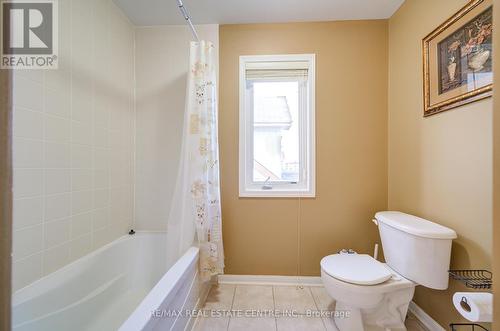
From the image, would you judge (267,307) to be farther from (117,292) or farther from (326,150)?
(326,150)

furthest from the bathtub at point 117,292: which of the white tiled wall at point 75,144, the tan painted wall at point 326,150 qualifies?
the tan painted wall at point 326,150

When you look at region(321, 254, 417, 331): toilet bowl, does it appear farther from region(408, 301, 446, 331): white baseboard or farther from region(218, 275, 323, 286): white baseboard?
region(218, 275, 323, 286): white baseboard

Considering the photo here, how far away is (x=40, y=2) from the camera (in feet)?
3.93

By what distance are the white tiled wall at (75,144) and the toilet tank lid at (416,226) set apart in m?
1.99

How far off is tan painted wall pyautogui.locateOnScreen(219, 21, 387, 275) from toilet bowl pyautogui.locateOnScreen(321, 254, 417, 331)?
0.49 meters

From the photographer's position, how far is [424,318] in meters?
1.50

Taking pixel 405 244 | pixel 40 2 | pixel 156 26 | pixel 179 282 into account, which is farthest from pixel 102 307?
pixel 156 26

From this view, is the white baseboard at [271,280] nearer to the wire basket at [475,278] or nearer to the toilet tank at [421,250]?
the toilet tank at [421,250]

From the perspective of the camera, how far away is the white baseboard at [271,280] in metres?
1.92

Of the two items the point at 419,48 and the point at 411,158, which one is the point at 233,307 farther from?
the point at 419,48

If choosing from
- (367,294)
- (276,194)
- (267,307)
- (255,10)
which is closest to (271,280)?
(267,307)

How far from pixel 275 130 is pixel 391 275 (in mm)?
1355

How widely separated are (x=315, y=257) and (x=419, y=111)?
1.38m

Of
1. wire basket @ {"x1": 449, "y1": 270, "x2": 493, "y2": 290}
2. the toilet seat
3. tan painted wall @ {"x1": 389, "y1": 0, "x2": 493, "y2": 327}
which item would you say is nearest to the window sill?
the toilet seat
